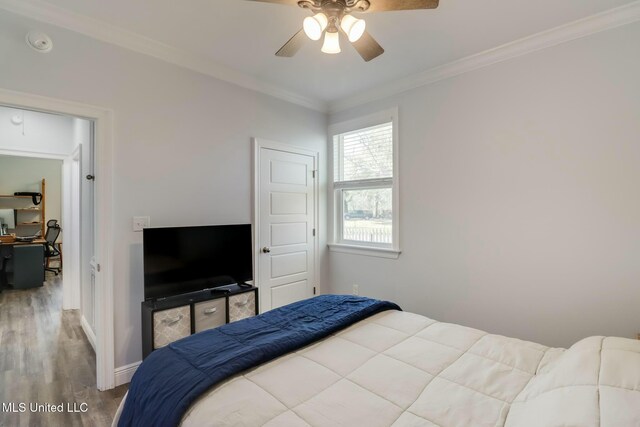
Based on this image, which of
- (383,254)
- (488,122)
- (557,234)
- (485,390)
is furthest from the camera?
(383,254)

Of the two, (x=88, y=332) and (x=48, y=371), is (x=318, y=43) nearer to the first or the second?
(x=48, y=371)

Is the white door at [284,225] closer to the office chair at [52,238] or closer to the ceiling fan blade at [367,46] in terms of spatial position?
the ceiling fan blade at [367,46]

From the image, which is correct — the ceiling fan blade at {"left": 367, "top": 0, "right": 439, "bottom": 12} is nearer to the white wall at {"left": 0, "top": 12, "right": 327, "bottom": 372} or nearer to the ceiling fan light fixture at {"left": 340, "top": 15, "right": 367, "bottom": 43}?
the ceiling fan light fixture at {"left": 340, "top": 15, "right": 367, "bottom": 43}

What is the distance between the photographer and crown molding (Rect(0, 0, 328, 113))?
6.76 feet

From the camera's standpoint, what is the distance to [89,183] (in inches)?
121

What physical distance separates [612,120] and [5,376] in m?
4.94

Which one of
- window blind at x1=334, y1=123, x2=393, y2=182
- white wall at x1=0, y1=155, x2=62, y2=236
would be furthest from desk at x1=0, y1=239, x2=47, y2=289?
window blind at x1=334, y1=123, x2=393, y2=182

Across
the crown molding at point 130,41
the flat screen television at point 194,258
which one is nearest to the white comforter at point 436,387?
the flat screen television at point 194,258

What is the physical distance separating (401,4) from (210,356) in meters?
1.86

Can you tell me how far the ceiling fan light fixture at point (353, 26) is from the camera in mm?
1619

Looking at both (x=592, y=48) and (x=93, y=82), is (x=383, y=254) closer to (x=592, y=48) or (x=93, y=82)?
(x=592, y=48)

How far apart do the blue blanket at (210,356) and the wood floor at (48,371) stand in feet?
3.49

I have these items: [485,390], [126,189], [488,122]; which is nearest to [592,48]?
[488,122]

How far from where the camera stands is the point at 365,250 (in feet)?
12.0
